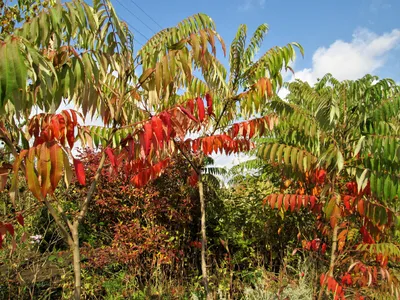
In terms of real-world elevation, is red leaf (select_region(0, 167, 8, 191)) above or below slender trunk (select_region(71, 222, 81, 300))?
above

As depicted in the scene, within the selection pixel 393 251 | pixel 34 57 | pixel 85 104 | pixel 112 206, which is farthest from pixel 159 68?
pixel 112 206

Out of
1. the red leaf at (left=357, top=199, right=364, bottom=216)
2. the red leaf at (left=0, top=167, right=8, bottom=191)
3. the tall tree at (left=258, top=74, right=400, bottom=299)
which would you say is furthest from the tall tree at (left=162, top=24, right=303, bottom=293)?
the red leaf at (left=0, top=167, right=8, bottom=191)

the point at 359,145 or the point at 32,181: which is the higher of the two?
the point at 359,145

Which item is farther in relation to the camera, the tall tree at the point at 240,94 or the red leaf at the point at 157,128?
the tall tree at the point at 240,94

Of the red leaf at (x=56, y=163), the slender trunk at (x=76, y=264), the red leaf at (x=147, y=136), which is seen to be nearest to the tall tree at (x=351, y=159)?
the red leaf at (x=147, y=136)

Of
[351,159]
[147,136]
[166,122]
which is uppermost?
[351,159]

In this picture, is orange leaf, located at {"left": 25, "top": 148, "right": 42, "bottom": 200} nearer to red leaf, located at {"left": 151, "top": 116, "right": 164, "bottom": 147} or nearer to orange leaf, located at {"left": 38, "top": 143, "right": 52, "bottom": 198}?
orange leaf, located at {"left": 38, "top": 143, "right": 52, "bottom": 198}

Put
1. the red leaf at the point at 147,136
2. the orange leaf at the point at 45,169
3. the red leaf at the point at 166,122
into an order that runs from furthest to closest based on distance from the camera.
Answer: the red leaf at the point at 166,122
the red leaf at the point at 147,136
the orange leaf at the point at 45,169

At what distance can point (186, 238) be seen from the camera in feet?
18.9

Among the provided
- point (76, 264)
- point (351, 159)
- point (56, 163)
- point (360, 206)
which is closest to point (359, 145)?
point (360, 206)

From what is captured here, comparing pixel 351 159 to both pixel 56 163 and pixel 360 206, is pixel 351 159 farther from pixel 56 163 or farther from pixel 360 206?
pixel 56 163

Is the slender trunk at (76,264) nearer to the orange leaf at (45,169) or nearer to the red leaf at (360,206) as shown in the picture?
the orange leaf at (45,169)

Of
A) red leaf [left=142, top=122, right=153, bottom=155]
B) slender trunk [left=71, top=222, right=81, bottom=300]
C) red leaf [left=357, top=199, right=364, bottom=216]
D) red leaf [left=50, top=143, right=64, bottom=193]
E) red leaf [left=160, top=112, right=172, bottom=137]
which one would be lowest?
slender trunk [left=71, top=222, right=81, bottom=300]

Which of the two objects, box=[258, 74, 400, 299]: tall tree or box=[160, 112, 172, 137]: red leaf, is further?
box=[258, 74, 400, 299]: tall tree
